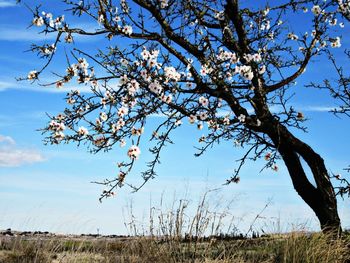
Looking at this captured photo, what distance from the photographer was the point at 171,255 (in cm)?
791

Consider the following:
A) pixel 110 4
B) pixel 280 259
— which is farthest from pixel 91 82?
pixel 280 259

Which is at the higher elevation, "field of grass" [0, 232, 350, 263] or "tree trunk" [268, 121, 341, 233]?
"tree trunk" [268, 121, 341, 233]

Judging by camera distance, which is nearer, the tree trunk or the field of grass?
the field of grass

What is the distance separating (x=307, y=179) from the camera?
10445 mm

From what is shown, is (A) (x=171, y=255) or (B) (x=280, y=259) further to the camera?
(B) (x=280, y=259)

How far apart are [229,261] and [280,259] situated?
1214 millimetres

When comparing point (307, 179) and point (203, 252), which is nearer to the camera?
point (203, 252)

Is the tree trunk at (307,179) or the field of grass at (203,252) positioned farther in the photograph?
the tree trunk at (307,179)

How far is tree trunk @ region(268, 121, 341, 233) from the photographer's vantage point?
10.3 m

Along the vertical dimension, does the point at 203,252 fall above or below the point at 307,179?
below

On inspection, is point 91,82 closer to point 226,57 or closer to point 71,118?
point 71,118

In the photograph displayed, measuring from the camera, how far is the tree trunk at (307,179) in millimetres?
10266

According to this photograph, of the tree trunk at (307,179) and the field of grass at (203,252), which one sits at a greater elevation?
the tree trunk at (307,179)

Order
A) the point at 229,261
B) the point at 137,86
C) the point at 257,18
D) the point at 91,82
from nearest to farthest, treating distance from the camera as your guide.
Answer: the point at 229,261 → the point at 137,86 → the point at 91,82 → the point at 257,18
